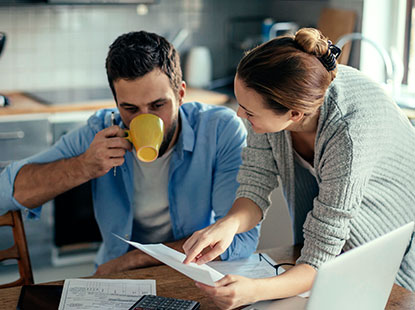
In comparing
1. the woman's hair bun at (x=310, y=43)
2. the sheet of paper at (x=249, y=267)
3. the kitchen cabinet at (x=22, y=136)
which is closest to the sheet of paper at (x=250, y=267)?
the sheet of paper at (x=249, y=267)

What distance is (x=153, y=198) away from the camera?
181 centimetres

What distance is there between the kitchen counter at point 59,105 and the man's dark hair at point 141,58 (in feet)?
4.30

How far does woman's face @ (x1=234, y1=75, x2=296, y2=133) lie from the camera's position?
4.14 ft

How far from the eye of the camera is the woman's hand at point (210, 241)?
50.6 inches

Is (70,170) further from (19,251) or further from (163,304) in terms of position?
(163,304)

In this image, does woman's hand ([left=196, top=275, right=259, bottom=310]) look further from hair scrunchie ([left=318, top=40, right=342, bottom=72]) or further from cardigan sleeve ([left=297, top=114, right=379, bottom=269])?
hair scrunchie ([left=318, top=40, right=342, bottom=72])

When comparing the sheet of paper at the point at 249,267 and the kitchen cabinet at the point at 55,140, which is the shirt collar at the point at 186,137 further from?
the kitchen cabinet at the point at 55,140

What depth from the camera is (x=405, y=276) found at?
1.47 metres

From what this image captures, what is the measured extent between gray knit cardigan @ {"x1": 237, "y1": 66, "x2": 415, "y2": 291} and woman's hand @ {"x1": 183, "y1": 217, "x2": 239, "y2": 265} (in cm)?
14

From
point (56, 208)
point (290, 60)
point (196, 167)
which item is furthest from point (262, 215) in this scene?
point (56, 208)

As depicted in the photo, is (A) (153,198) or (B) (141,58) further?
(A) (153,198)

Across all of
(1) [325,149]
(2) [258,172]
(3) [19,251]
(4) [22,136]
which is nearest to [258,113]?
(1) [325,149]

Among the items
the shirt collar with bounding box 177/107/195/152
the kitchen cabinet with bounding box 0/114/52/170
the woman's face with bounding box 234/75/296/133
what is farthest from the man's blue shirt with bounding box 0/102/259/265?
the kitchen cabinet with bounding box 0/114/52/170

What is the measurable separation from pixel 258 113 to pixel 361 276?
446 mm
